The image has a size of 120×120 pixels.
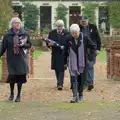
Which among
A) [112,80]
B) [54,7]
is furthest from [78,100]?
[54,7]

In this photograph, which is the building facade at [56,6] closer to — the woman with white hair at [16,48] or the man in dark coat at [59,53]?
the man in dark coat at [59,53]

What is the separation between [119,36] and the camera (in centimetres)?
4300

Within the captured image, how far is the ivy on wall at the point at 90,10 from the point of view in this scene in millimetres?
50303

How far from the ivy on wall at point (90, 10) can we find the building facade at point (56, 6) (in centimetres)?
120

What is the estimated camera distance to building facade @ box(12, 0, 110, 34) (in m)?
54.3

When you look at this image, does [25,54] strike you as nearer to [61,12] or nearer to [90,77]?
[90,77]

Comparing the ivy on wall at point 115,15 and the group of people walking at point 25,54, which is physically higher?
the group of people walking at point 25,54

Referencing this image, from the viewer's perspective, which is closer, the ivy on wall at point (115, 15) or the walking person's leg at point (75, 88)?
the walking person's leg at point (75, 88)

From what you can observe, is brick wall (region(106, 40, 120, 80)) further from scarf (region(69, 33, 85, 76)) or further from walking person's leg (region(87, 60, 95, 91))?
scarf (region(69, 33, 85, 76))

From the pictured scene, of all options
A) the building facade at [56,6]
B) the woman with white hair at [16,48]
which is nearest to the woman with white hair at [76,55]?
the woman with white hair at [16,48]

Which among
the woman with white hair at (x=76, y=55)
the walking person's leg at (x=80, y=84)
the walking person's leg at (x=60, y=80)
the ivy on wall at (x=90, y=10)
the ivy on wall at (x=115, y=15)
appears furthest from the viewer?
the ivy on wall at (x=90, y=10)

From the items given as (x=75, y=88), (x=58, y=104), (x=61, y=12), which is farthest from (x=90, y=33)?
(x=61, y=12)

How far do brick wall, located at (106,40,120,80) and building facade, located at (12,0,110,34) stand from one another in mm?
36760

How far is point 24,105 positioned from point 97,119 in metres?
2.21
